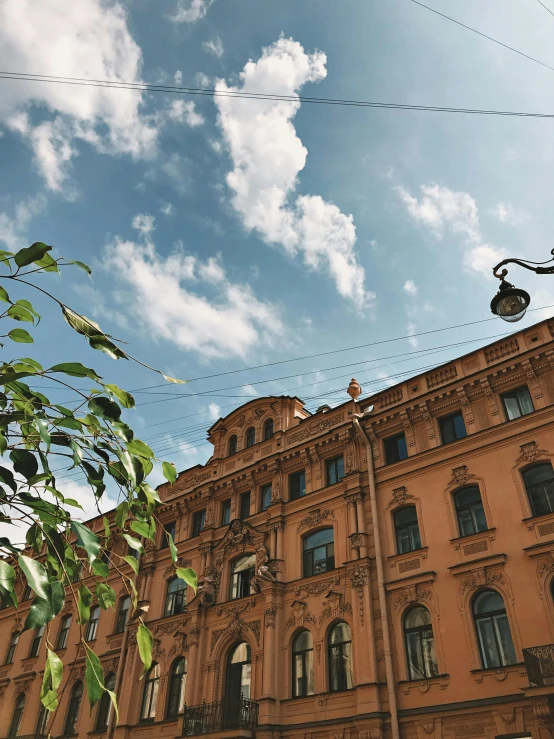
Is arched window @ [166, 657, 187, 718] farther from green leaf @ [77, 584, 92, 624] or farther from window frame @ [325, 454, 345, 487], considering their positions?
green leaf @ [77, 584, 92, 624]

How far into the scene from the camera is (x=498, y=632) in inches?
588

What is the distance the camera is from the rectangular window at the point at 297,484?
875 inches

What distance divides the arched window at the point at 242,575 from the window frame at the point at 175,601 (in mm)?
2330

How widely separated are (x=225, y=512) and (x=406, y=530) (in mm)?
9082

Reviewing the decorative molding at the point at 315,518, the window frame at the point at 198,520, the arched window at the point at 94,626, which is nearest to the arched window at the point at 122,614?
the arched window at the point at 94,626

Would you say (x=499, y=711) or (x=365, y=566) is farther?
(x=365, y=566)

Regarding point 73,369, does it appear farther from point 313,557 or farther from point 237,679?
point 237,679

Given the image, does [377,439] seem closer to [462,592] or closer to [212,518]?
[462,592]

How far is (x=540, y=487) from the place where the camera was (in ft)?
53.3

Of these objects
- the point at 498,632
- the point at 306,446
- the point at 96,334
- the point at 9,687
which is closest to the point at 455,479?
the point at 498,632

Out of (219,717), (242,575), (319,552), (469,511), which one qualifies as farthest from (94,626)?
(469,511)

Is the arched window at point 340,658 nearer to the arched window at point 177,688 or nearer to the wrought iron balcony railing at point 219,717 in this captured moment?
the wrought iron balcony railing at point 219,717

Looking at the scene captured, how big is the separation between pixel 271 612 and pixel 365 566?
3.88 meters

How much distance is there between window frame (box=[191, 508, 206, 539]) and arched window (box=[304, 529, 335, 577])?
6.05m
